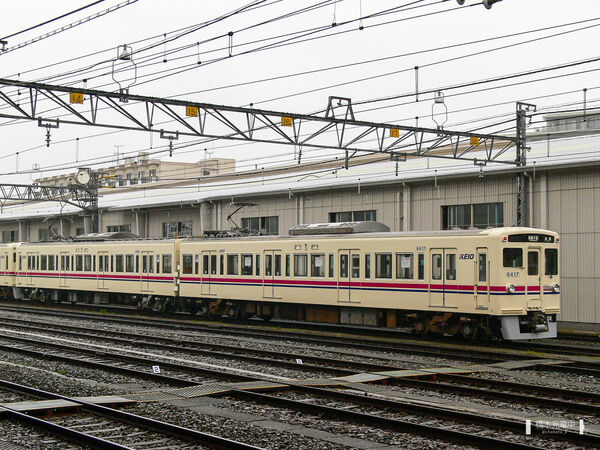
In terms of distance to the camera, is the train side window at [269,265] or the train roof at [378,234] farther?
the train side window at [269,265]

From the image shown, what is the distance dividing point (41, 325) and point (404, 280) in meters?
11.4

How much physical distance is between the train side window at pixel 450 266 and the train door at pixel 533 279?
1684 millimetres

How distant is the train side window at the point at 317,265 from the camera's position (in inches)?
880

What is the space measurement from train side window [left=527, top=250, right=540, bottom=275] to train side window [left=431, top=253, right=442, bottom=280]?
80.3 inches

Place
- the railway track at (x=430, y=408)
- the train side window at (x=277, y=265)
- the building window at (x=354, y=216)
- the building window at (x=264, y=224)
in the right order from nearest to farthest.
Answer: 1. the railway track at (x=430, y=408)
2. the train side window at (x=277, y=265)
3. the building window at (x=354, y=216)
4. the building window at (x=264, y=224)

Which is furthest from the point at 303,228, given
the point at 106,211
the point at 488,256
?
the point at 106,211

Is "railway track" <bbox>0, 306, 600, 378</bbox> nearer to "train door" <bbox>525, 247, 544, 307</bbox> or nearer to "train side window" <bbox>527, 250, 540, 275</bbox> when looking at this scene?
"train door" <bbox>525, 247, 544, 307</bbox>

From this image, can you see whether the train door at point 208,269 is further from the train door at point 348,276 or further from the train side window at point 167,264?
the train door at point 348,276

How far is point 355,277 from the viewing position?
21422 millimetres

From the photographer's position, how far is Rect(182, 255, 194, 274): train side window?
27.0 m

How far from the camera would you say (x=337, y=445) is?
8711 mm

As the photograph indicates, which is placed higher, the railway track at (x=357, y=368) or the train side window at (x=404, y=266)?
the train side window at (x=404, y=266)

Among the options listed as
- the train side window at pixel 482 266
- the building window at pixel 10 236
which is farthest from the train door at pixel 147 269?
the building window at pixel 10 236

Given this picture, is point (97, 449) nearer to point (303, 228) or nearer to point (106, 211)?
point (303, 228)
